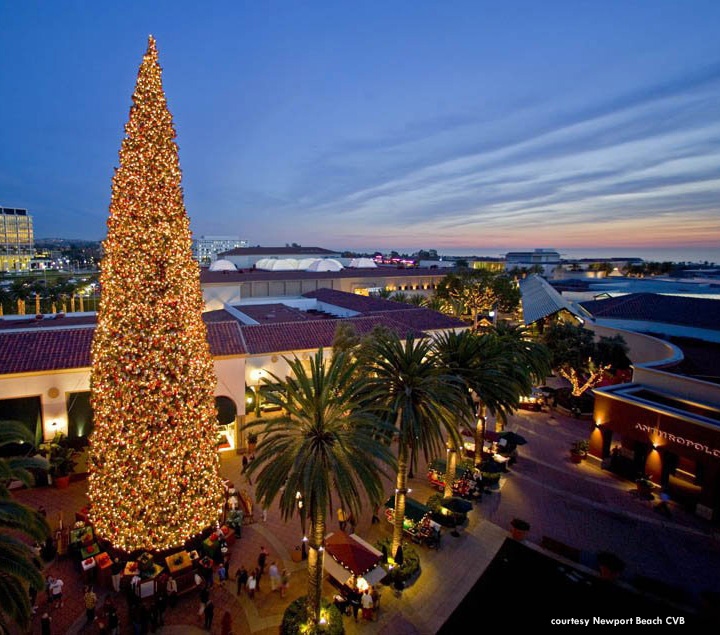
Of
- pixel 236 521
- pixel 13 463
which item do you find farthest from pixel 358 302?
pixel 13 463

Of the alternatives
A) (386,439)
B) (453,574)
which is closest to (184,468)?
(386,439)

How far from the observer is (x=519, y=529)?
17562mm

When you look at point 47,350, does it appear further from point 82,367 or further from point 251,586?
point 251,586

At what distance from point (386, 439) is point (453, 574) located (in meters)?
6.47

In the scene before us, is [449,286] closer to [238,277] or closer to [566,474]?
[238,277]

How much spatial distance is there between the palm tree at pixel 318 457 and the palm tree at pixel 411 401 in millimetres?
2095

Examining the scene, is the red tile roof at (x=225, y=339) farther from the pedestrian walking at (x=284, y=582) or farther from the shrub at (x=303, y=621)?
the shrub at (x=303, y=621)

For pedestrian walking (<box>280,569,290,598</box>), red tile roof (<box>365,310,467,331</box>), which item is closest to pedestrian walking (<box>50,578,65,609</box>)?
pedestrian walking (<box>280,569,290,598</box>)

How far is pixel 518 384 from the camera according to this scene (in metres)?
19.3

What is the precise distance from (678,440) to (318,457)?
19.4 meters

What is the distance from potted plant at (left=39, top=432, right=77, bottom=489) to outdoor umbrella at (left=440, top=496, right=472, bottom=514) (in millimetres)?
18216

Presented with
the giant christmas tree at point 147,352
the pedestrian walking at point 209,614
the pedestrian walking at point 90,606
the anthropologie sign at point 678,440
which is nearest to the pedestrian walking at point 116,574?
the giant christmas tree at point 147,352

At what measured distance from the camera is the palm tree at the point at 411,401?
1454cm

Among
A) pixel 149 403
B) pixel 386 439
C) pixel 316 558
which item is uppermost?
pixel 149 403
